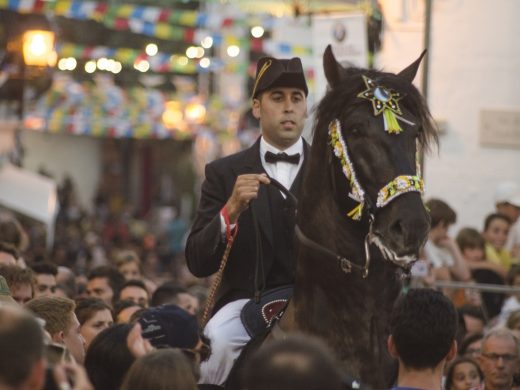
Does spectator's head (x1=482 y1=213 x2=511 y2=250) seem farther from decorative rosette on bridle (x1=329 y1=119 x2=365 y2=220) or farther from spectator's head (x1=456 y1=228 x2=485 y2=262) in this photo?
decorative rosette on bridle (x1=329 y1=119 x2=365 y2=220)

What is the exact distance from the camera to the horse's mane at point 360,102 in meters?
Result: 7.09

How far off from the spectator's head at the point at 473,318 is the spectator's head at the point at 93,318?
13.3 feet

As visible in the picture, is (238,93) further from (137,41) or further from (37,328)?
(37,328)

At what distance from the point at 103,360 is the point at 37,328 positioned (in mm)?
2671

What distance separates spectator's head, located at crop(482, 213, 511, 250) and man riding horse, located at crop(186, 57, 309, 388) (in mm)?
7153

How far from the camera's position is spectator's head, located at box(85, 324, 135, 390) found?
22.6ft

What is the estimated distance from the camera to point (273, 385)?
4.21 meters

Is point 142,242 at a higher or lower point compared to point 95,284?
lower

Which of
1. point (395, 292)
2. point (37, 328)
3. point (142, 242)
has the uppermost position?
point (37, 328)

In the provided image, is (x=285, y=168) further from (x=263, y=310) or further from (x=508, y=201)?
(x=508, y=201)

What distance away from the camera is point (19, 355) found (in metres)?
4.17

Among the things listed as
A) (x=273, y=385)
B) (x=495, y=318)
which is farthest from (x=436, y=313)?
(x=495, y=318)

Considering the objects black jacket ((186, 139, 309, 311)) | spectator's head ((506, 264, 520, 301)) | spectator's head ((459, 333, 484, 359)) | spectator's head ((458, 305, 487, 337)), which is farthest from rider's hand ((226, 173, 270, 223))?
spectator's head ((506, 264, 520, 301))

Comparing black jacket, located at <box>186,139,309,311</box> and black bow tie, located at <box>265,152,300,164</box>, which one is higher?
black bow tie, located at <box>265,152,300,164</box>
